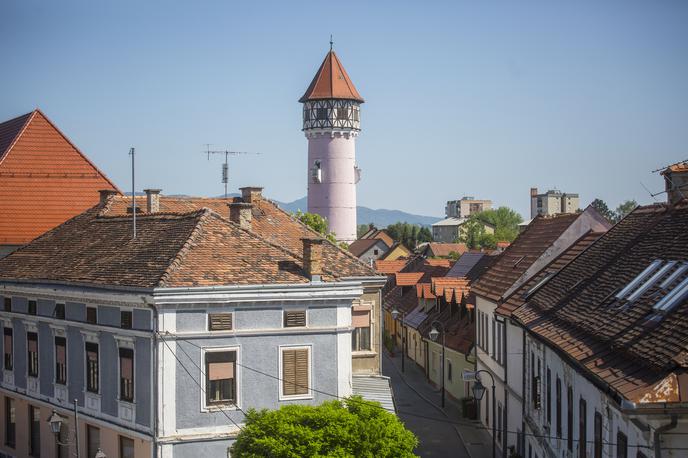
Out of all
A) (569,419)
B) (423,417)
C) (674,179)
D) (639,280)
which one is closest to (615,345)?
(639,280)

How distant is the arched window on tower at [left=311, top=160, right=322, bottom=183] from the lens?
4424 inches

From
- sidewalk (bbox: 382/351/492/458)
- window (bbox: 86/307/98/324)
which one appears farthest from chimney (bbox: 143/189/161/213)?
sidewalk (bbox: 382/351/492/458)

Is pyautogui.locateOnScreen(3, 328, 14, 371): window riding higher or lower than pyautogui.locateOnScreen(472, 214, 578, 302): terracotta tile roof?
lower

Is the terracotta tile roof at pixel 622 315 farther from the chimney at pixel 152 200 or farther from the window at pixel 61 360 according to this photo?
the chimney at pixel 152 200

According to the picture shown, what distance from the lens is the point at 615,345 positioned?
57.6 feet

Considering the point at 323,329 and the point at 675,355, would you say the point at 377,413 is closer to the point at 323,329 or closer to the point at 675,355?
the point at 323,329

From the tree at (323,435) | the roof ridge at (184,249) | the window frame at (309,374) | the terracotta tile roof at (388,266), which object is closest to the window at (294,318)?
the window frame at (309,374)

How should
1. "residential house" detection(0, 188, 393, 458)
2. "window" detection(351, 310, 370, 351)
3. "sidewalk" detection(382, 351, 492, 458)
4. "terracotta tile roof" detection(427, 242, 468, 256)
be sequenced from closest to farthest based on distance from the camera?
1. "residential house" detection(0, 188, 393, 458)
2. "window" detection(351, 310, 370, 351)
3. "sidewalk" detection(382, 351, 492, 458)
4. "terracotta tile roof" detection(427, 242, 468, 256)

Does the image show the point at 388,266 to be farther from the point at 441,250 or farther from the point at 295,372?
the point at 295,372

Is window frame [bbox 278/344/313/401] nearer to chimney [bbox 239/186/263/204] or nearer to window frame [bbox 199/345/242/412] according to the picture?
window frame [bbox 199/345/242/412]

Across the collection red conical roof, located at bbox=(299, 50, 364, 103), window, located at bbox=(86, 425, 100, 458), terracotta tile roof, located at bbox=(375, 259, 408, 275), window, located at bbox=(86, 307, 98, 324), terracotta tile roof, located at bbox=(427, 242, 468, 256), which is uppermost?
red conical roof, located at bbox=(299, 50, 364, 103)

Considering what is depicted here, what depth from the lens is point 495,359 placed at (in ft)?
122

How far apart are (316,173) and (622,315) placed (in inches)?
3711

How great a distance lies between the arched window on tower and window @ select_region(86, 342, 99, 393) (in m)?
83.6
